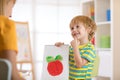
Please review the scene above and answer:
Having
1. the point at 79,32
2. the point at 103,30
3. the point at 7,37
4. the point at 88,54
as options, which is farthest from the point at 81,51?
the point at 103,30

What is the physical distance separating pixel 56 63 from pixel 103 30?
225 cm

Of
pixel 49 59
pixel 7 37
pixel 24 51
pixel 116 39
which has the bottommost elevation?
pixel 24 51

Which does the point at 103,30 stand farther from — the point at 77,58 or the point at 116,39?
the point at 77,58

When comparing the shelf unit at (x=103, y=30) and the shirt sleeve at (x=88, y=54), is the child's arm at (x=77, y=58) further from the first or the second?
the shelf unit at (x=103, y=30)

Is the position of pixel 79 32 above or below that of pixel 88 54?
above

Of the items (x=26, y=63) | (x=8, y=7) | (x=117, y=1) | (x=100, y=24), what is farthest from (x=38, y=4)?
(x=8, y=7)

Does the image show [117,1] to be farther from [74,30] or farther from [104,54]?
[74,30]

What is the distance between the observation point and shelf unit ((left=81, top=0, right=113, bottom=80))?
434cm

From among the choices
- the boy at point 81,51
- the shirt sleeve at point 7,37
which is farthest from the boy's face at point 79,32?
the shirt sleeve at point 7,37

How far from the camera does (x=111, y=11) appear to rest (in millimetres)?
4211

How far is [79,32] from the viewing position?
8.47 feet

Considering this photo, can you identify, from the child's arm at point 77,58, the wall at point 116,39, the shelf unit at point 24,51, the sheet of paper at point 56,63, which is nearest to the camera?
the child's arm at point 77,58

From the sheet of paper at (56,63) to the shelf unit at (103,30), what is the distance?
5.89ft

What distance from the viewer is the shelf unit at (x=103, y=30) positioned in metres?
4.34
